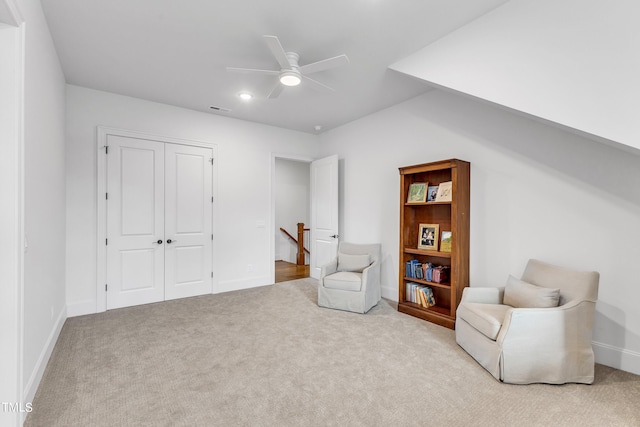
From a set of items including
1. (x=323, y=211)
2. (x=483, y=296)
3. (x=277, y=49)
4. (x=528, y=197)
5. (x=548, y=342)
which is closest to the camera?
(x=548, y=342)

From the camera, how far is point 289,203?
765 cm

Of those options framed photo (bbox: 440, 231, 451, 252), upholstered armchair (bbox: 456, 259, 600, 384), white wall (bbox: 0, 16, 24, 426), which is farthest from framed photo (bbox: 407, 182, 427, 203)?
white wall (bbox: 0, 16, 24, 426)

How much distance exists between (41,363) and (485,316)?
3393 mm

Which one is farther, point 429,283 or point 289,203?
point 289,203

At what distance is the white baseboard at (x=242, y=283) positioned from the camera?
4.48 metres

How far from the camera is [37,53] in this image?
212 centimetres

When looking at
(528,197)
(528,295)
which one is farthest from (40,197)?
(528,197)

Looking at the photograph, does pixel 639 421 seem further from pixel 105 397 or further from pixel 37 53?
pixel 37 53

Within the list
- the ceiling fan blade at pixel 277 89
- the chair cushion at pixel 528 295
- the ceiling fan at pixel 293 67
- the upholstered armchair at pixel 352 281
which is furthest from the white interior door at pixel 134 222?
the chair cushion at pixel 528 295

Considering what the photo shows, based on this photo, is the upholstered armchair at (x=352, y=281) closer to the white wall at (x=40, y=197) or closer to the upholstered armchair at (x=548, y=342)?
the upholstered armchair at (x=548, y=342)

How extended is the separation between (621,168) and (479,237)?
1.25 metres

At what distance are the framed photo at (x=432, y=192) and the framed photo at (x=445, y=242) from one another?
41 centimetres

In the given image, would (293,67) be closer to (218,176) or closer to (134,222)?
(218,176)

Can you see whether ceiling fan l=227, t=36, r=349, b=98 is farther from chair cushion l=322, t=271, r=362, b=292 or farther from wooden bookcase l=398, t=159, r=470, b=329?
chair cushion l=322, t=271, r=362, b=292
